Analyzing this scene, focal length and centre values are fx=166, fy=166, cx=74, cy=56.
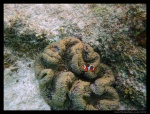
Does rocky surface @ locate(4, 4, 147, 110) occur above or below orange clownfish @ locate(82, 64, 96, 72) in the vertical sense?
above

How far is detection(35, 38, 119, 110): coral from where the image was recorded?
299 centimetres

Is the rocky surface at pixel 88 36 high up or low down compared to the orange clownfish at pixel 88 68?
up

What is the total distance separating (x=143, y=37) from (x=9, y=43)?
272 cm

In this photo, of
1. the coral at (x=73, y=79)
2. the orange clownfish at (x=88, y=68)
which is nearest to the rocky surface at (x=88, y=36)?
the coral at (x=73, y=79)

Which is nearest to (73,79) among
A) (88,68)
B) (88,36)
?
(88,68)

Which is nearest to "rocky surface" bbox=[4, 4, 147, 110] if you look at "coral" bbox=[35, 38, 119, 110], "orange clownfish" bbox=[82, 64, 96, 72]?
"coral" bbox=[35, 38, 119, 110]

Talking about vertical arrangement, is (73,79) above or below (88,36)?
below

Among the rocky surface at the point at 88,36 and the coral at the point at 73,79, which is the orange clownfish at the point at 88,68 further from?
the rocky surface at the point at 88,36

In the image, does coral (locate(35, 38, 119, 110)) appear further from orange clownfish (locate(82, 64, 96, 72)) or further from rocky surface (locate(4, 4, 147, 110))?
rocky surface (locate(4, 4, 147, 110))

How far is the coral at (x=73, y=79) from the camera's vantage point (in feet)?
9.81

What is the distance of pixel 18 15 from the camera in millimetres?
3574

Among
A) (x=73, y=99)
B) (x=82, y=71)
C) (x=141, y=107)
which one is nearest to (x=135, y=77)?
(x=141, y=107)

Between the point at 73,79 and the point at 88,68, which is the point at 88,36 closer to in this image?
the point at 88,68

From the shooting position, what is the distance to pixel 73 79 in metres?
3.11
